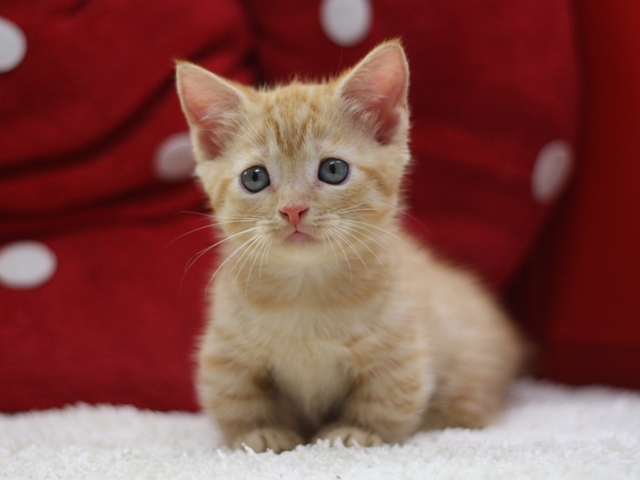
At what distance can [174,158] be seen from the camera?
4.80 ft

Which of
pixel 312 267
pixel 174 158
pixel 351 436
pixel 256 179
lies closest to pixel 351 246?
pixel 312 267

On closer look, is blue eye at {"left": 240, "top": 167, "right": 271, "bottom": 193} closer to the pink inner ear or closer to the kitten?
the kitten

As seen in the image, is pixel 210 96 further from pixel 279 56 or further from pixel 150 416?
pixel 150 416

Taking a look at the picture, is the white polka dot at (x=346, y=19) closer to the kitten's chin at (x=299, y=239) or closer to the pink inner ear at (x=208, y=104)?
the pink inner ear at (x=208, y=104)

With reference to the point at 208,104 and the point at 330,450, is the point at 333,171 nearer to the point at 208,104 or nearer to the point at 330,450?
the point at 208,104

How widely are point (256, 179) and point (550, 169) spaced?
29.4 inches

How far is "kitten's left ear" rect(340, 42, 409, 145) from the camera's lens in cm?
106

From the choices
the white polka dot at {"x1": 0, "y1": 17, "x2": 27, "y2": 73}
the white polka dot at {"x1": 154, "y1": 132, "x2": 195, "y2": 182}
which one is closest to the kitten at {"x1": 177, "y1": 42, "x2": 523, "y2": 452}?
the white polka dot at {"x1": 154, "y1": 132, "x2": 195, "y2": 182}

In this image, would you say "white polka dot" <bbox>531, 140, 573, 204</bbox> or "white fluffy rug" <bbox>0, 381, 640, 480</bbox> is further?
"white polka dot" <bbox>531, 140, 573, 204</bbox>

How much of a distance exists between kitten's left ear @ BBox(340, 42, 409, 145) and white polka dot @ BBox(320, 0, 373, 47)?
0.37 m

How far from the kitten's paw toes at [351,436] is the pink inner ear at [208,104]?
0.52 m

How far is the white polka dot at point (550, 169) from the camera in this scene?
1.49 meters

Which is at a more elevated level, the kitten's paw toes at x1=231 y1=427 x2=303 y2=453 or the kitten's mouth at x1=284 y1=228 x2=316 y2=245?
the kitten's mouth at x1=284 y1=228 x2=316 y2=245

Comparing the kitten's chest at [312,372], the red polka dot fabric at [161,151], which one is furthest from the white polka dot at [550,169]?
the kitten's chest at [312,372]
